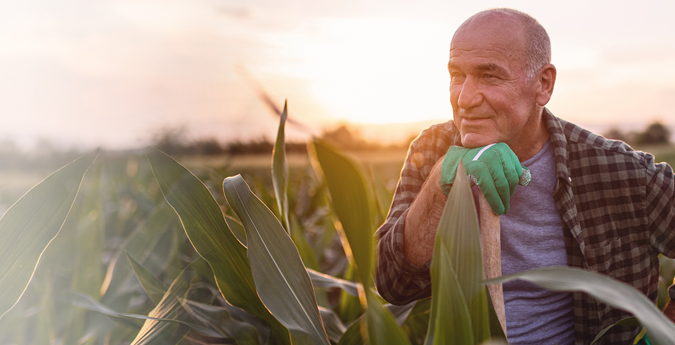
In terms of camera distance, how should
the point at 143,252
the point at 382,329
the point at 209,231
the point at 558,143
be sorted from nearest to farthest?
the point at 382,329 → the point at 209,231 → the point at 558,143 → the point at 143,252

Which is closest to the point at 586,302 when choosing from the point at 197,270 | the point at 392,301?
the point at 392,301

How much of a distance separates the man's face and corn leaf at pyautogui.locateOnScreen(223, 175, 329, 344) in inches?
17.5

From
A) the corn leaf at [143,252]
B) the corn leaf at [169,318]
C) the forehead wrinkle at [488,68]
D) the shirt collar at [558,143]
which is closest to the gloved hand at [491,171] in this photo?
the forehead wrinkle at [488,68]

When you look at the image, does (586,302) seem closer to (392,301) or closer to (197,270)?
(392,301)

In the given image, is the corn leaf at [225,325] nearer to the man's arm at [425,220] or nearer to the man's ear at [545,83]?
the man's arm at [425,220]

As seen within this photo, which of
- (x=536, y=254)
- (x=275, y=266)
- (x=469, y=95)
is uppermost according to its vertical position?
(x=469, y=95)

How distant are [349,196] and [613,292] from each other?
31cm

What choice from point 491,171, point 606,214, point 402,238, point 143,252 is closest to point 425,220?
point 402,238

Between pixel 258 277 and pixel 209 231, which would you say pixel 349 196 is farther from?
pixel 209 231

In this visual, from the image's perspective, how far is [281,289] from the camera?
0.56m

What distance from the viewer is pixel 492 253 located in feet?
2.20

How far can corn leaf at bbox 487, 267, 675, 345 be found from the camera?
1.29 ft

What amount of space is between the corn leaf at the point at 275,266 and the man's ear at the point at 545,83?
0.68 m

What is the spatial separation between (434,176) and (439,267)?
0.32 metres
